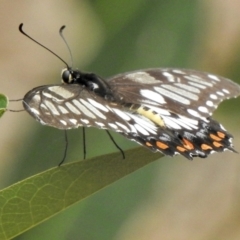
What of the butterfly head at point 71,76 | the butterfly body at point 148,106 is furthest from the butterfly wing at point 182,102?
the butterfly head at point 71,76

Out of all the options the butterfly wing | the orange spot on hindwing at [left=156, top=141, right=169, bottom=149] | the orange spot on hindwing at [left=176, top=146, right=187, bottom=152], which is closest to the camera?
the orange spot on hindwing at [left=156, top=141, right=169, bottom=149]

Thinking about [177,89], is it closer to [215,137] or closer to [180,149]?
[215,137]

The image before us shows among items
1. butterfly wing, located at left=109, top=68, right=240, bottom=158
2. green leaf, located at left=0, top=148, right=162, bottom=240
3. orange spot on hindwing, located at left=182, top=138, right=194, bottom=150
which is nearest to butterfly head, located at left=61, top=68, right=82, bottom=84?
butterfly wing, located at left=109, top=68, right=240, bottom=158

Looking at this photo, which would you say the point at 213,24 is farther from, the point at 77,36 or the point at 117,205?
the point at 117,205

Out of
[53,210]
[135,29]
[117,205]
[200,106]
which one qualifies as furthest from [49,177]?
[200,106]

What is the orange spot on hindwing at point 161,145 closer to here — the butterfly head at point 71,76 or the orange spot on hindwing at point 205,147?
the orange spot on hindwing at point 205,147

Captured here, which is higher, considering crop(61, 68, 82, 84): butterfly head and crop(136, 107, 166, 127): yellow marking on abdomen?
crop(61, 68, 82, 84): butterfly head

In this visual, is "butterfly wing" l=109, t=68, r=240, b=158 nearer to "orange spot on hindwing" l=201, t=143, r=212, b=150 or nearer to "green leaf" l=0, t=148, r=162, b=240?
"orange spot on hindwing" l=201, t=143, r=212, b=150

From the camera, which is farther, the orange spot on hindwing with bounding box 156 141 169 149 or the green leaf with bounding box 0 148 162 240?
the orange spot on hindwing with bounding box 156 141 169 149
